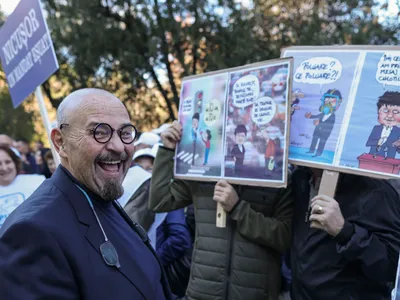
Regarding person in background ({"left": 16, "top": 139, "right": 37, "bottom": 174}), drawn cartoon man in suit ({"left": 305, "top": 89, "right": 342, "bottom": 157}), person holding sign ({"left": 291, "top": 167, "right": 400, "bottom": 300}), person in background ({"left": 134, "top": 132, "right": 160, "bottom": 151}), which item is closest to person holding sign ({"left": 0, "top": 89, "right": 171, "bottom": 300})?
person holding sign ({"left": 291, "top": 167, "right": 400, "bottom": 300})

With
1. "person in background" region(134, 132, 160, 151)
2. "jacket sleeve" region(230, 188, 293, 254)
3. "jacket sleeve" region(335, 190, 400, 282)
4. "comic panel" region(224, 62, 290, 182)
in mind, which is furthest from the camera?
"person in background" region(134, 132, 160, 151)

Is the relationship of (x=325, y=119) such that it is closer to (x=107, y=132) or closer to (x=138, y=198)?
(x=107, y=132)

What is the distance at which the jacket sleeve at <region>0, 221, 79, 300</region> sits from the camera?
4.19 feet

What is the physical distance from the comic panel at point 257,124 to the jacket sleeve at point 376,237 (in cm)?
46

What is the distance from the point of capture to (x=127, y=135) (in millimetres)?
1688

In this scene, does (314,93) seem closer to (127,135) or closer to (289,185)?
(289,185)

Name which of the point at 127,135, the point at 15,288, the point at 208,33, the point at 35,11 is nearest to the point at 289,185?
the point at 127,135

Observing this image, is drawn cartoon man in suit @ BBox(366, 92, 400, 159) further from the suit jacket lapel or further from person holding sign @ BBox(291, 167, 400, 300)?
the suit jacket lapel

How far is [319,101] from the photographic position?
7.72 feet

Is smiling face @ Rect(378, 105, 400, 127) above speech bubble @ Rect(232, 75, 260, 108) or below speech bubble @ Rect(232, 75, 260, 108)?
below

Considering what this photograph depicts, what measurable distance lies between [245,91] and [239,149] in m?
0.35

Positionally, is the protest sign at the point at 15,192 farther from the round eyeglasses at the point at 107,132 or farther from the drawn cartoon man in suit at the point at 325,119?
the drawn cartoon man in suit at the point at 325,119

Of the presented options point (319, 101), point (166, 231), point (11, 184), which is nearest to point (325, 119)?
point (319, 101)

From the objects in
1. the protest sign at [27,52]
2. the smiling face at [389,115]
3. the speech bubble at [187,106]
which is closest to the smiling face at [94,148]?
the smiling face at [389,115]
